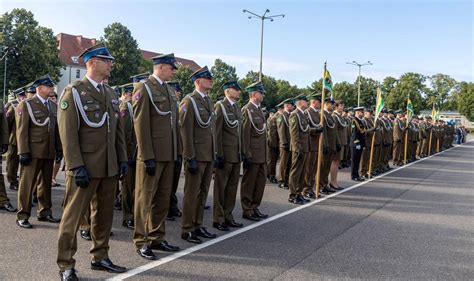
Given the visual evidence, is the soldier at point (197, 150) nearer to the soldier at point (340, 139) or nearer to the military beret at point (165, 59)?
the military beret at point (165, 59)

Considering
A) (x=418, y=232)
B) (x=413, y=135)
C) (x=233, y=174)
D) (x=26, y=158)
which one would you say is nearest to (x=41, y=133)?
(x=26, y=158)

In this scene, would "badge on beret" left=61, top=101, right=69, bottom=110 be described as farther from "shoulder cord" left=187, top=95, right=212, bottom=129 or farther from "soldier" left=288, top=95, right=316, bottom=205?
"soldier" left=288, top=95, right=316, bottom=205

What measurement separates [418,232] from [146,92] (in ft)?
15.3

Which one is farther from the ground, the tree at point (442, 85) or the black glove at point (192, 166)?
the tree at point (442, 85)

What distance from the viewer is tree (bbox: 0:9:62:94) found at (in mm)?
45281

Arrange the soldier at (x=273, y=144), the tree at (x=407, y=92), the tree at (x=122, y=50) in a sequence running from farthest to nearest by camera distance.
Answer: the tree at (x=407, y=92), the tree at (x=122, y=50), the soldier at (x=273, y=144)

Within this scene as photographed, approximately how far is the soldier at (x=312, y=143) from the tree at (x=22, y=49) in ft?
138

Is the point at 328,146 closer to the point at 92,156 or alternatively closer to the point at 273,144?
the point at 273,144

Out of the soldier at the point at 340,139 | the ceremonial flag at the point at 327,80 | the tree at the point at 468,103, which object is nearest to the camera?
the ceremonial flag at the point at 327,80

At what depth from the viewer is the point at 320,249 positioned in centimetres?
556

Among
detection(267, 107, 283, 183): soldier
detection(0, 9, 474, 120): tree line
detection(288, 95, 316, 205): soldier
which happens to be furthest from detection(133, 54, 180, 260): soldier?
detection(0, 9, 474, 120): tree line

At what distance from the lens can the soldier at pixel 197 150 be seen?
5.78 meters

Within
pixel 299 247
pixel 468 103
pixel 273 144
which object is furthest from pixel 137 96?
pixel 468 103

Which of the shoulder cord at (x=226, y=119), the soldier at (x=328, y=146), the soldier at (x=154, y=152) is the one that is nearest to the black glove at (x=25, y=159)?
the soldier at (x=154, y=152)
